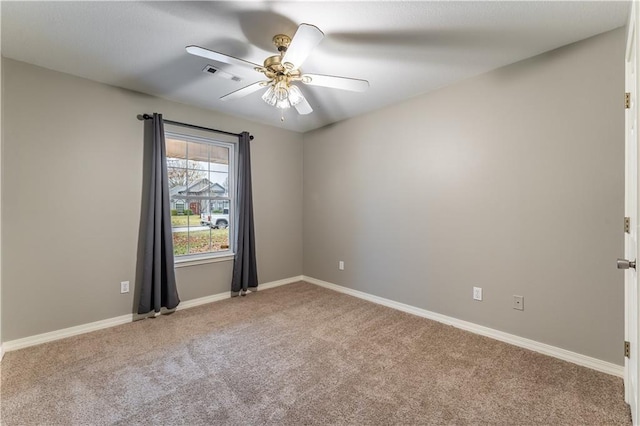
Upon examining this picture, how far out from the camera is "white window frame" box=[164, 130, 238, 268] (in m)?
3.36

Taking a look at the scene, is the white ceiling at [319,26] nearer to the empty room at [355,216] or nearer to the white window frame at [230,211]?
the empty room at [355,216]

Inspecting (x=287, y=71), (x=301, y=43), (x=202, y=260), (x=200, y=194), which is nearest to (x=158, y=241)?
(x=202, y=260)

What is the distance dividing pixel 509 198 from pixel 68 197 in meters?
3.98

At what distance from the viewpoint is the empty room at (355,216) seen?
5.74 feet

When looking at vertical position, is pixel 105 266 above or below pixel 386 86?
below

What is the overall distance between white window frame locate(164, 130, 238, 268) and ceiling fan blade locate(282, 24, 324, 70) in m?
2.08

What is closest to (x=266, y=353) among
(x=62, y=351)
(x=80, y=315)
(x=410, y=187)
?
(x=62, y=351)

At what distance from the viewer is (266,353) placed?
2.30m

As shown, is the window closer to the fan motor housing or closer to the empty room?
the empty room

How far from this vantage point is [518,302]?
2.41m

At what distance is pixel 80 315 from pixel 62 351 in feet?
1.38

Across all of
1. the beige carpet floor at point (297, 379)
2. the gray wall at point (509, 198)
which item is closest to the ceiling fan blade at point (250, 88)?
the gray wall at point (509, 198)

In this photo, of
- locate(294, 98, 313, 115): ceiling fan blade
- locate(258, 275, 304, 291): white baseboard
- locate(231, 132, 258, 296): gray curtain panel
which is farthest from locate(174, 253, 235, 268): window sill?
locate(294, 98, 313, 115): ceiling fan blade

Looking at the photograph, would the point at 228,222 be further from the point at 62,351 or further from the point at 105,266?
the point at 62,351
